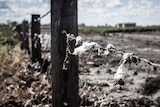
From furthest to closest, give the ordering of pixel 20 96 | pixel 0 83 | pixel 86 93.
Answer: pixel 0 83 → pixel 20 96 → pixel 86 93

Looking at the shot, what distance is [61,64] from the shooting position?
9.93 feet

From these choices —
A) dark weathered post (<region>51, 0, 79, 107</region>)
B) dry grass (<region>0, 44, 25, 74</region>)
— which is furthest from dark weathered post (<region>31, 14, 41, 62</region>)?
dark weathered post (<region>51, 0, 79, 107</region>)

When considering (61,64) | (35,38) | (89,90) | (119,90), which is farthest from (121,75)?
(35,38)

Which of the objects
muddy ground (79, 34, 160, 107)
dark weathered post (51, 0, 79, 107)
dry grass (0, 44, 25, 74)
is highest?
dark weathered post (51, 0, 79, 107)

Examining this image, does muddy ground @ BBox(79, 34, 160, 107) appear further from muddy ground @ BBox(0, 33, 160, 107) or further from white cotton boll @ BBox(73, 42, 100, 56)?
white cotton boll @ BBox(73, 42, 100, 56)

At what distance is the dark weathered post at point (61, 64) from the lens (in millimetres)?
2920

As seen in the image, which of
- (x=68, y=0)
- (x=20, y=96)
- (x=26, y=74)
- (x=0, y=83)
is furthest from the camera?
(x=26, y=74)

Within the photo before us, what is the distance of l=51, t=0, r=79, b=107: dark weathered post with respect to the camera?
2.92m

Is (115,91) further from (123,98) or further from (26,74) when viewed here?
(26,74)

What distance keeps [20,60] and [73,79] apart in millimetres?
4635

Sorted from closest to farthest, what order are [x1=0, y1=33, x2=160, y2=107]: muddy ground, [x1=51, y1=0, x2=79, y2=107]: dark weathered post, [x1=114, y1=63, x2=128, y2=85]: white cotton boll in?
[x1=114, y1=63, x2=128, y2=85]: white cotton boll < [x1=51, y1=0, x2=79, y2=107]: dark weathered post < [x1=0, y1=33, x2=160, y2=107]: muddy ground

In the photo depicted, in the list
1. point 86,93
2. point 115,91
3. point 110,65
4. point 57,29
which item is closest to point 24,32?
point 110,65

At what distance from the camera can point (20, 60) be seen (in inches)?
295

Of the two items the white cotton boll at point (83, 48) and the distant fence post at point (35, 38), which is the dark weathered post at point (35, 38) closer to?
the distant fence post at point (35, 38)
